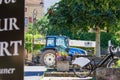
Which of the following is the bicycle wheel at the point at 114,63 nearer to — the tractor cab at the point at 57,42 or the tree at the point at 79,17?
the tree at the point at 79,17

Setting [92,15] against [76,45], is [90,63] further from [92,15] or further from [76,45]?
[76,45]

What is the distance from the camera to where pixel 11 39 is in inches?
63.1

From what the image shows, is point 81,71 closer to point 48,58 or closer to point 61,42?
point 48,58

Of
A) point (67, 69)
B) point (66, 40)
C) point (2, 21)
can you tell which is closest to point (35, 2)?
point (66, 40)

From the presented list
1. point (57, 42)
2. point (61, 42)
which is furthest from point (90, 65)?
point (61, 42)

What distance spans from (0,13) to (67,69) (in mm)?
Result: 15985

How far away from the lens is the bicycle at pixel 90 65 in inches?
452

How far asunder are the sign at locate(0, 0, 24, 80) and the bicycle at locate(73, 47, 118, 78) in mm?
9377

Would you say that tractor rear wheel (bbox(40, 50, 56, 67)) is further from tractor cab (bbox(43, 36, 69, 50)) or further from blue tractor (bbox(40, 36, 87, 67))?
tractor cab (bbox(43, 36, 69, 50))

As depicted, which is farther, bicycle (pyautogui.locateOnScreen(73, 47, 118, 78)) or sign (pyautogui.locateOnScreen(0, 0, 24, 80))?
bicycle (pyautogui.locateOnScreen(73, 47, 118, 78))

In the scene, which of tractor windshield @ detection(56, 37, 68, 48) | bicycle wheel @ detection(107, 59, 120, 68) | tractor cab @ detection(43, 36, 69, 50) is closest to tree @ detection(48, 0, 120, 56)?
tractor cab @ detection(43, 36, 69, 50)

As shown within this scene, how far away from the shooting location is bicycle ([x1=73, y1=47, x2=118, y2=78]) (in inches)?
452

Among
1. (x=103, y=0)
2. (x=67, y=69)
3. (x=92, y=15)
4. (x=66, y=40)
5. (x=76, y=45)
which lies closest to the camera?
(x=103, y=0)

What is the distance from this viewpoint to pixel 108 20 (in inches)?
853
